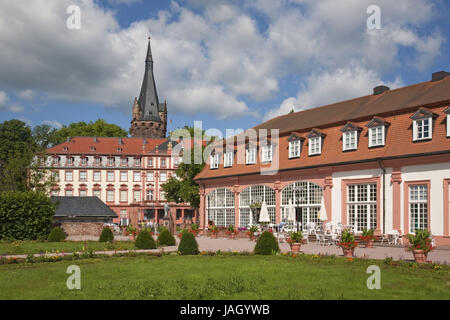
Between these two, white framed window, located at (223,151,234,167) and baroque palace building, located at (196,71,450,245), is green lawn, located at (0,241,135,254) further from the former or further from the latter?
white framed window, located at (223,151,234,167)

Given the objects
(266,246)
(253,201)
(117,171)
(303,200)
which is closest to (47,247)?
(266,246)

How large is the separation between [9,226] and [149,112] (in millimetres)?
77489

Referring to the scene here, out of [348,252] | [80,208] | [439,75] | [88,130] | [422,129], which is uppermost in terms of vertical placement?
[88,130]

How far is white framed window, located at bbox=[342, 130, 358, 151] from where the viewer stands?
2867 centimetres

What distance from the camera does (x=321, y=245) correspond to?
25031mm

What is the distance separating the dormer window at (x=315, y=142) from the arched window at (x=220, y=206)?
Result: 9310mm

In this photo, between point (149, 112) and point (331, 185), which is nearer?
point (331, 185)

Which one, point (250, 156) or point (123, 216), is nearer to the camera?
point (250, 156)

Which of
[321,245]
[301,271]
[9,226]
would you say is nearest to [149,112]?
[9,226]

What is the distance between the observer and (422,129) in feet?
82.9

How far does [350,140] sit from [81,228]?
65.9 feet

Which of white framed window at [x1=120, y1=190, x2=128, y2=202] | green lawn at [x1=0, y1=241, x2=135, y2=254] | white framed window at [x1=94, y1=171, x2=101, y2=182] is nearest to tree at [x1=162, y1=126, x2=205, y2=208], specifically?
white framed window at [x1=120, y1=190, x2=128, y2=202]

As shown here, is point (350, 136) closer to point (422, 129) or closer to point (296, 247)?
point (422, 129)
